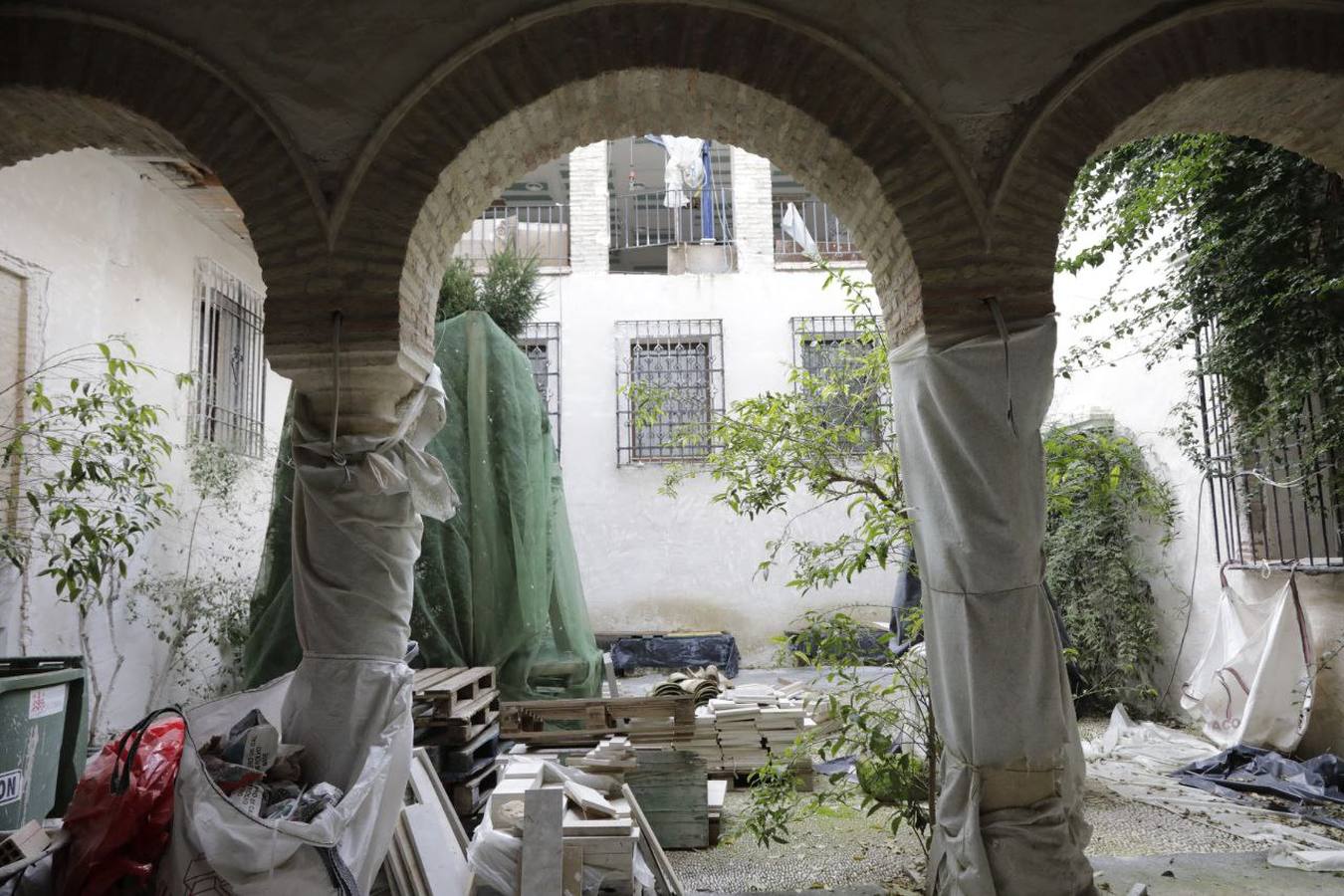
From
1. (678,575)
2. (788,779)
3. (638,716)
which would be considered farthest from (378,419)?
(678,575)

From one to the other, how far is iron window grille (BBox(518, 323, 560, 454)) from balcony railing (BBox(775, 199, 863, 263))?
10.4 ft

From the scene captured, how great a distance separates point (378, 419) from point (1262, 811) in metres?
5.31

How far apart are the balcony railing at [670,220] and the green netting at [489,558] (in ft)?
20.3

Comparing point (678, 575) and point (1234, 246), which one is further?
point (678, 575)

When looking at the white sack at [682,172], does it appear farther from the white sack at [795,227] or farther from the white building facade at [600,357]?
the white sack at [795,227]

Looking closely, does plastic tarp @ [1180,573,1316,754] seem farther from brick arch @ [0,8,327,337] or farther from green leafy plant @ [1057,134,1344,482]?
brick arch @ [0,8,327,337]

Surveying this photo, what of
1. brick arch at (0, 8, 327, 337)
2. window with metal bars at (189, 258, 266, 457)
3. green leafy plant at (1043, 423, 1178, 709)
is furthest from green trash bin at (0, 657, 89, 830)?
green leafy plant at (1043, 423, 1178, 709)

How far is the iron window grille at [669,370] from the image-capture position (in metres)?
11.6

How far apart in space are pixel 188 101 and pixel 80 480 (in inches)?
78.8

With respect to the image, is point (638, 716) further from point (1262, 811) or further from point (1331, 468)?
point (1331, 468)

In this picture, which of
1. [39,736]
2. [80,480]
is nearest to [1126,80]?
[80,480]

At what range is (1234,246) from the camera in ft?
20.0

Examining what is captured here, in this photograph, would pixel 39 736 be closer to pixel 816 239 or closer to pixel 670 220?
pixel 816 239

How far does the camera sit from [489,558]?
20.4ft
